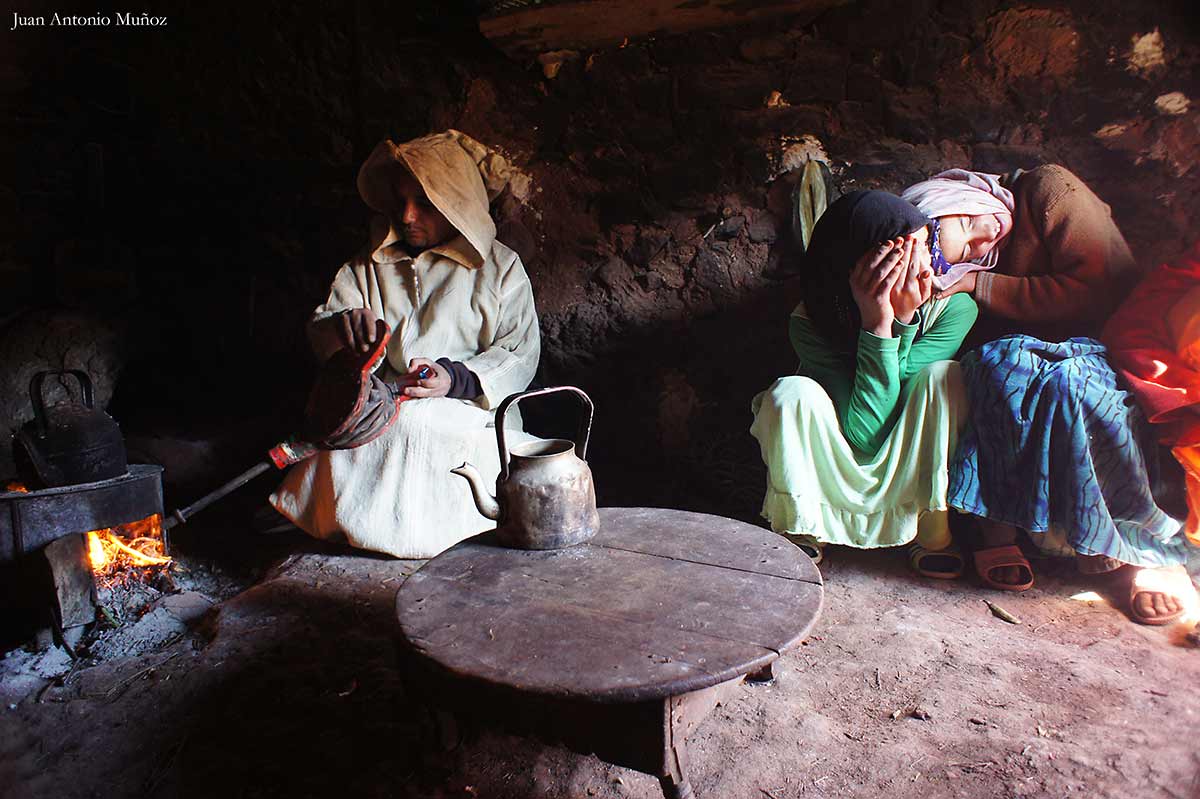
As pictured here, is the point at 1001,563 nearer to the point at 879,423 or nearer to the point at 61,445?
the point at 879,423

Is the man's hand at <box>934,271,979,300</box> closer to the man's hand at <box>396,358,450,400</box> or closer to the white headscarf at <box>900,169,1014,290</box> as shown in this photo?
the white headscarf at <box>900,169,1014,290</box>

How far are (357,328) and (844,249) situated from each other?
1.79 m

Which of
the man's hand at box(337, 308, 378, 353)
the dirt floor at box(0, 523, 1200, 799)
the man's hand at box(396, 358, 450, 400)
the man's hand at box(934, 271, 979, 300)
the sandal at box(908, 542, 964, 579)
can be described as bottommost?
the dirt floor at box(0, 523, 1200, 799)

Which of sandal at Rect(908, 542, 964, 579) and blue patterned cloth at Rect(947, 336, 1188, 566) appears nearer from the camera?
blue patterned cloth at Rect(947, 336, 1188, 566)

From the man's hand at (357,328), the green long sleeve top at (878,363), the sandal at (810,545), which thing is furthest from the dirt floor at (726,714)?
the man's hand at (357,328)

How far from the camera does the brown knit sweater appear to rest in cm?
236

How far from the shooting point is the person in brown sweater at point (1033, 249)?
93.3 inches

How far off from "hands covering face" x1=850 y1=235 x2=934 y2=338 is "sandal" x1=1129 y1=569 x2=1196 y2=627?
1053mm

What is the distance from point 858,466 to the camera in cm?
229

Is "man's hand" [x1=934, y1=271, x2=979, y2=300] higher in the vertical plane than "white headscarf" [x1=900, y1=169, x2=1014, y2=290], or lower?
lower

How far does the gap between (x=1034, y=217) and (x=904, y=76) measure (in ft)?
2.71

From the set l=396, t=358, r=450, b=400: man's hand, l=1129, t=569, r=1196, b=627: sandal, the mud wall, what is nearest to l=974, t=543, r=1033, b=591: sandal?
l=1129, t=569, r=1196, b=627: sandal

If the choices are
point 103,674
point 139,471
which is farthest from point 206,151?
point 103,674

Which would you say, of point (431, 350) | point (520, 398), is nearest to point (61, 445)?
point (431, 350)
